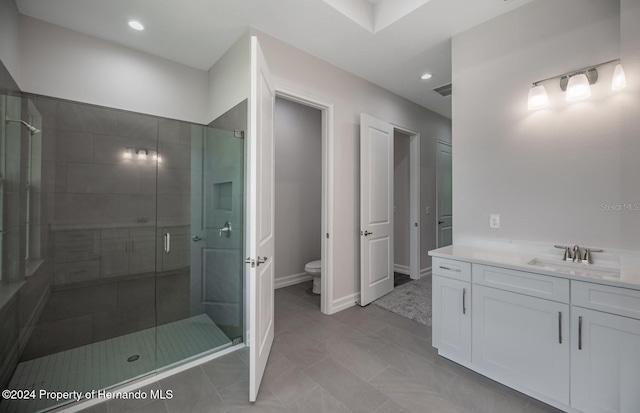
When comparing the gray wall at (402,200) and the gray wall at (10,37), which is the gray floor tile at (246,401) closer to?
the gray wall at (10,37)

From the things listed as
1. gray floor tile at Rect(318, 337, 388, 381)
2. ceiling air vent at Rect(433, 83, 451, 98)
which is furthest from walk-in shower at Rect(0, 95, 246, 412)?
ceiling air vent at Rect(433, 83, 451, 98)

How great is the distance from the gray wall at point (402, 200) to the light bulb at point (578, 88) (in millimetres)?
2506

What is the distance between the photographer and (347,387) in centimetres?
172

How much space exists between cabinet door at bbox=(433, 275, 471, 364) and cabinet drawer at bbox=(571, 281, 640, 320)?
57 centimetres

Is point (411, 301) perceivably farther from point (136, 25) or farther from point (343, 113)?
point (136, 25)

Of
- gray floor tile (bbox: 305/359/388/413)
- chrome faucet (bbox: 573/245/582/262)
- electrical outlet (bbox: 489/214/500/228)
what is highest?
electrical outlet (bbox: 489/214/500/228)

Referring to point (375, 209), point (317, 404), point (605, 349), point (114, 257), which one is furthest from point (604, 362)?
point (114, 257)

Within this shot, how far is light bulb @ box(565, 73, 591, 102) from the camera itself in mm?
1629

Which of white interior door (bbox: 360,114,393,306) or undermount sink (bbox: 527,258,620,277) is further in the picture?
white interior door (bbox: 360,114,393,306)

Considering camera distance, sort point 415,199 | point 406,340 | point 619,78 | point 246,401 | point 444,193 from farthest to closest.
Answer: point 444,193 < point 415,199 < point 406,340 < point 246,401 < point 619,78

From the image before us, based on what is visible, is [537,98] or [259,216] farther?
[537,98]

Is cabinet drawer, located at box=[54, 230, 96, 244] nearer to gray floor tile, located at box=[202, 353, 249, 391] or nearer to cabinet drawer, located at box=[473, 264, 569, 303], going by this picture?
gray floor tile, located at box=[202, 353, 249, 391]

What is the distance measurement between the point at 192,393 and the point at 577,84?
321 centimetres

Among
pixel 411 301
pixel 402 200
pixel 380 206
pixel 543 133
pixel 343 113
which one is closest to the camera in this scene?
pixel 543 133
